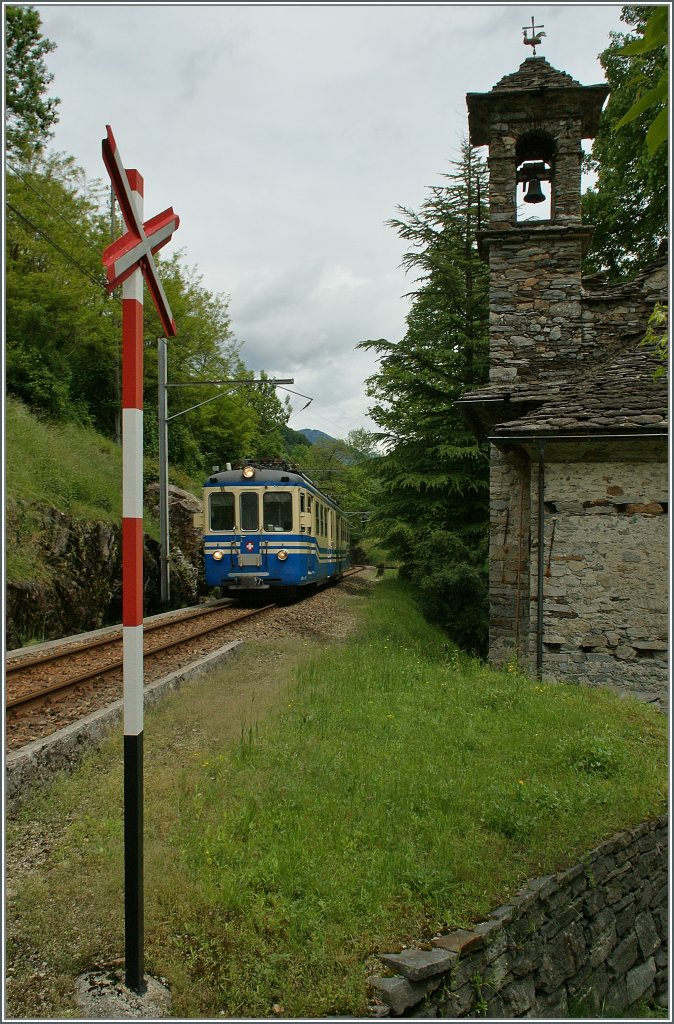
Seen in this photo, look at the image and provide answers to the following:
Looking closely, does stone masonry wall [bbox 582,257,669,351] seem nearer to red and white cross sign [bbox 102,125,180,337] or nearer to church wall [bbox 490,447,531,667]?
church wall [bbox 490,447,531,667]

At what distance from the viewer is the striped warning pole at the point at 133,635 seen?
300cm

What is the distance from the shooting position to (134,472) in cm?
297

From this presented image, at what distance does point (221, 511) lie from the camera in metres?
15.4

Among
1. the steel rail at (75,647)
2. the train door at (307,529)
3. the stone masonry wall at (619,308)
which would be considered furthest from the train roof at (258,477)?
the stone masonry wall at (619,308)

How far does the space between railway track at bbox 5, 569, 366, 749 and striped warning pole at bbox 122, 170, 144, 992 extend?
2.81 meters

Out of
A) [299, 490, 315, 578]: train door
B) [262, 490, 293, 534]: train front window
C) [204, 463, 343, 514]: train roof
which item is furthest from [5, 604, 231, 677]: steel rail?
[204, 463, 343, 514]: train roof

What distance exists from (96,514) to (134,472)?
40.1ft

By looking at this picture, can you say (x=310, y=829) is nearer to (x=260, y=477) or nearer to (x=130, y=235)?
(x=130, y=235)

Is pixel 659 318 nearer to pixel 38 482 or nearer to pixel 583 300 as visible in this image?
pixel 583 300

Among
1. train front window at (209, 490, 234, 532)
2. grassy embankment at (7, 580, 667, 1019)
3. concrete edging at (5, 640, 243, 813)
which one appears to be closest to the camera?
grassy embankment at (7, 580, 667, 1019)

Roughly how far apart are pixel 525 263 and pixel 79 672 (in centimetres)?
946

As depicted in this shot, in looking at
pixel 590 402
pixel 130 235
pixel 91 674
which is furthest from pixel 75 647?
pixel 590 402

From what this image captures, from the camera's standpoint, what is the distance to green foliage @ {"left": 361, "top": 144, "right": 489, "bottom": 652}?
17828mm

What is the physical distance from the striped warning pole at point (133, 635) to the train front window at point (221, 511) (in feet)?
40.3
